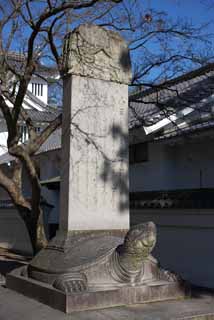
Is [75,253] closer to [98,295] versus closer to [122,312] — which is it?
[98,295]

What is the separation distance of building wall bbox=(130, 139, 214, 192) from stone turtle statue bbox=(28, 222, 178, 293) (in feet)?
20.9

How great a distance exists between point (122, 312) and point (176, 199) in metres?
5.12

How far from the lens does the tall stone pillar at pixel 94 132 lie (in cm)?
769

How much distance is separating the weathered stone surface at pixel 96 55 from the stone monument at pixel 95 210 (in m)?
0.02

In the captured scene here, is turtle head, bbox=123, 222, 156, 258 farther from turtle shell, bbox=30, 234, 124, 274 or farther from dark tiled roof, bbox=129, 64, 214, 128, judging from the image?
dark tiled roof, bbox=129, 64, 214, 128

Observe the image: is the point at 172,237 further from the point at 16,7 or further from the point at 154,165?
the point at 16,7

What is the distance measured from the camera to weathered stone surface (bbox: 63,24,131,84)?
315 inches

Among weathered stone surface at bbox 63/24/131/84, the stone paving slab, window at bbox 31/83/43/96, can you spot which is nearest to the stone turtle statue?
the stone paving slab

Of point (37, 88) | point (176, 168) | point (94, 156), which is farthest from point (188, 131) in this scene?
point (37, 88)

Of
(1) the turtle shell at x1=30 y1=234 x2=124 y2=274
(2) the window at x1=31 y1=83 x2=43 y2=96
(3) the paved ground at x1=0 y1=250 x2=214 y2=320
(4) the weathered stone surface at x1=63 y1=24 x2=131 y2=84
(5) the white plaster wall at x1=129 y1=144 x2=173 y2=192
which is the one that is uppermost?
(2) the window at x1=31 y1=83 x2=43 y2=96

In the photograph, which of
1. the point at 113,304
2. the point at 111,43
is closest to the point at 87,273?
the point at 113,304

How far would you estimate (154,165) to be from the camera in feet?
47.8

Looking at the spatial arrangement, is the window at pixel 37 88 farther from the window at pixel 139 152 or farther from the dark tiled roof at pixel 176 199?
the dark tiled roof at pixel 176 199

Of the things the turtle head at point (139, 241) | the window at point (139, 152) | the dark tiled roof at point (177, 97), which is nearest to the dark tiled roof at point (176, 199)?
the dark tiled roof at point (177, 97)
